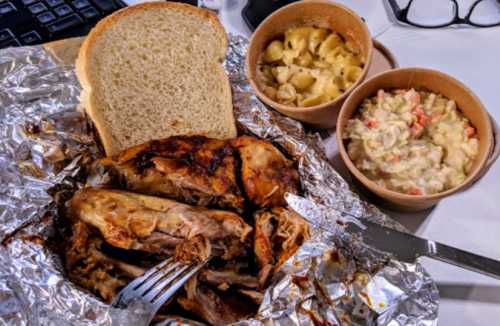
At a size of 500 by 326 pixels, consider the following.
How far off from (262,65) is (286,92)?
0.13m

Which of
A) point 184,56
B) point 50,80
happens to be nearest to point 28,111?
point 50,80

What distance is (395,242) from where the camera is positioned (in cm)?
118

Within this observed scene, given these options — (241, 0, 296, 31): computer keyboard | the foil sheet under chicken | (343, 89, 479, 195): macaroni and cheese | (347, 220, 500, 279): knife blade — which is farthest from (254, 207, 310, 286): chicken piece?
(241, 0, 296, 31): computer keyboard

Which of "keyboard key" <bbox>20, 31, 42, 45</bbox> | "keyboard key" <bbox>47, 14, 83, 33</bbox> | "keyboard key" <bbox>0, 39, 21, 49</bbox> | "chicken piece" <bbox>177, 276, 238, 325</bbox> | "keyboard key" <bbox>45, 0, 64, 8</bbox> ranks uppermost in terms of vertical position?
"keyboard key" <bbox>45, 0, 64, 8</bbox>

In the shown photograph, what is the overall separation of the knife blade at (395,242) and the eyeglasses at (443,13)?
0.90 m

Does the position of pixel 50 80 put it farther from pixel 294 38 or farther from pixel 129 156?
pixel 294 38

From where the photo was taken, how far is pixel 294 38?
1.57 metres

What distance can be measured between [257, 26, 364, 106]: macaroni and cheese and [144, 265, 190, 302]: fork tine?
23.2 inches

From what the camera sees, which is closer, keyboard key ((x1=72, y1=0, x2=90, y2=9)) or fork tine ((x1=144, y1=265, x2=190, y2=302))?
fork tine ((x1=144, y1=265, x2=190, y2=302))

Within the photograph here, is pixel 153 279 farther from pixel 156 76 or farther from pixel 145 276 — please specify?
pixel 156 76

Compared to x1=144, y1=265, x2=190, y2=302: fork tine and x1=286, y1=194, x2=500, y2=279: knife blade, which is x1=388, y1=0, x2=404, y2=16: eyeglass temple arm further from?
x1=144, y1=265, x2=190, y2=302: fork tine

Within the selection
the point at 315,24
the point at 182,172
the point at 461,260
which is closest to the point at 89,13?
the point at 315,24

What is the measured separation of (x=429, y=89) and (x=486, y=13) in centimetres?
62

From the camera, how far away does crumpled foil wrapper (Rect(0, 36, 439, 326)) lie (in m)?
1.11
